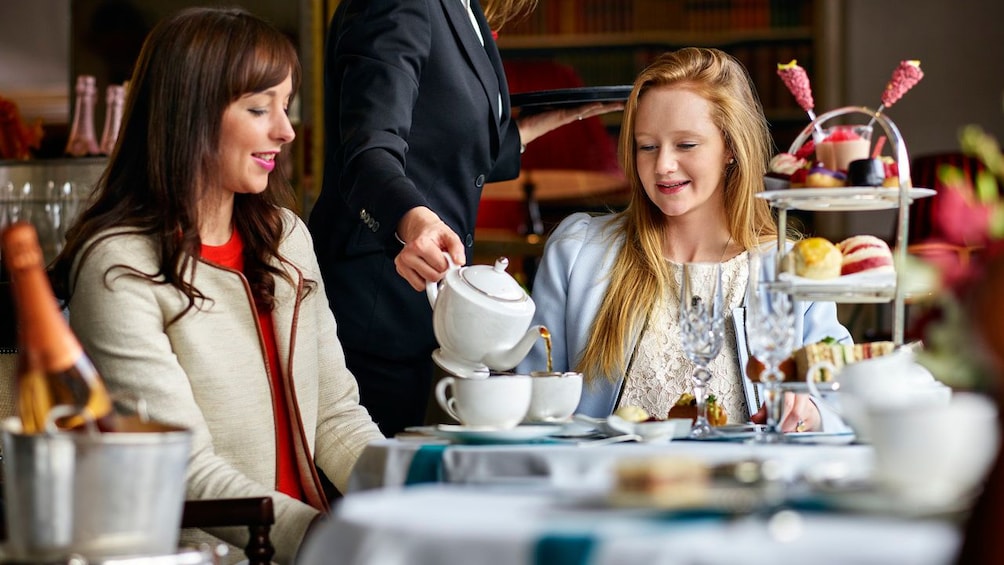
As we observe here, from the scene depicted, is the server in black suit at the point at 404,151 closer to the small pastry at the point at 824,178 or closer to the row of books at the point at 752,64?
the small pastry at the point at 824,178

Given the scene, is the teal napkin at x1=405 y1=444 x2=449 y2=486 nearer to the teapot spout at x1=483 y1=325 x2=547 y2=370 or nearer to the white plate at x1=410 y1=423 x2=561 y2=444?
the white plate at x1=410 y1=423 x2=561 y2=444

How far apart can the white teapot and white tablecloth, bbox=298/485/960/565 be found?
2.02 feet

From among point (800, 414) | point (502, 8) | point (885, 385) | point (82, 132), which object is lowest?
point (800, 414)

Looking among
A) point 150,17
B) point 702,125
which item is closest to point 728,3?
point 150,17

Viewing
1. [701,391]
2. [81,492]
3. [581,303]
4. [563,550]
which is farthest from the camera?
[581,303]

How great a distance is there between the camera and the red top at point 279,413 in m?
1.98

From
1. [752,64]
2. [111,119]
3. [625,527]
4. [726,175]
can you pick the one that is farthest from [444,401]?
[752,64]

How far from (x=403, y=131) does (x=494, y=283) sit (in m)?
0.62

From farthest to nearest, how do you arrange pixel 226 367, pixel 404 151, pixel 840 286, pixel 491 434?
1. pixel 404 151
2. pixel 226 367
3. pixel 840 286
4. pixel 491 434

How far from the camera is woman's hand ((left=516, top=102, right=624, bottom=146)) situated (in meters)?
2.61

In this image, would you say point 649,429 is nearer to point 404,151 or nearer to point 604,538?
point 604,538

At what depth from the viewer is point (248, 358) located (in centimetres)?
191

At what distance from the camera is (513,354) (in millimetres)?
1739

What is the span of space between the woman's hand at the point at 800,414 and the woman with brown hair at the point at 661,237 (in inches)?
11.3
